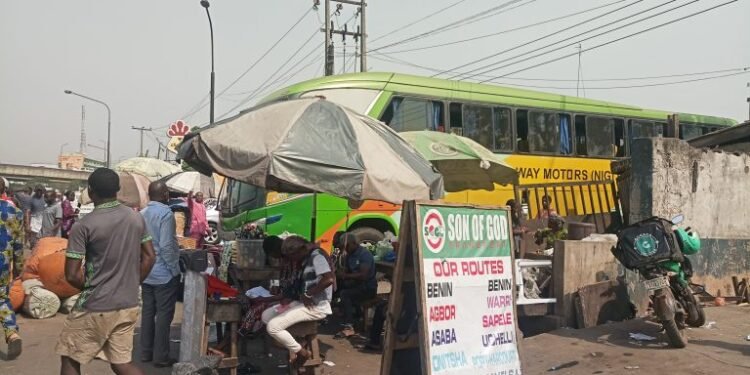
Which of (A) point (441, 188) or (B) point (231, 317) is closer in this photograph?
(B) point (231, 317)

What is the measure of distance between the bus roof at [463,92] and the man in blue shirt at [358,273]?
15.0 feet

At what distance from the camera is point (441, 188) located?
5.92 metres

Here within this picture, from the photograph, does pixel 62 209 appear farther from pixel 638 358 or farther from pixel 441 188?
pixel 638 358

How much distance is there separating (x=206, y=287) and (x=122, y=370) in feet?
4.38

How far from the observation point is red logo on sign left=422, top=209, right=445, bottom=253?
4.34 m

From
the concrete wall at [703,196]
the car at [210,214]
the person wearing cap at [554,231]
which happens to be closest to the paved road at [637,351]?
the concrete wall at [703,196]

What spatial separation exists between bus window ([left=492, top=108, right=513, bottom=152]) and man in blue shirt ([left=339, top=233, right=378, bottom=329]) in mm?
6505

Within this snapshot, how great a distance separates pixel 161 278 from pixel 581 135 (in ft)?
36.5

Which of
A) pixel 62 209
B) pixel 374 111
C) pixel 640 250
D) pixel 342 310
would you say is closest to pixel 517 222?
pixel 374 111

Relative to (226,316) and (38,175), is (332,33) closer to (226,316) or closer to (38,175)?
(226,316)

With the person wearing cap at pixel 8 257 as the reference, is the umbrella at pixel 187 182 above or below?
above

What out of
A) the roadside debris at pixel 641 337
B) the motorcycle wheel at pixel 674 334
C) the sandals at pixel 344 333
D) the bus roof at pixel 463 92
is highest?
the bus roof at pixel 463 92

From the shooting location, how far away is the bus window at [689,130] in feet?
54.0

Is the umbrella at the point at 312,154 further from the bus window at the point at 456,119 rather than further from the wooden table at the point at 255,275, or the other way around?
the bus window at the point at 456,119
